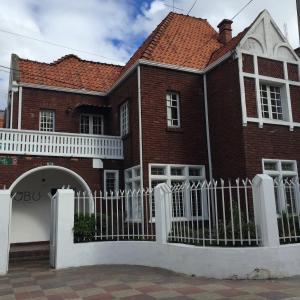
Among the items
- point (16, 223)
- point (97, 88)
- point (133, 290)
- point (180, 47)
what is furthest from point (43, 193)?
point (133, 290)

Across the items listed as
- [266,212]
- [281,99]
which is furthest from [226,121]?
[266,212]

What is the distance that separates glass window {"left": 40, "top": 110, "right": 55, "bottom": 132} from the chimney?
27.8ft

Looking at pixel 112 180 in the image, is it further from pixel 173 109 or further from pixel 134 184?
pixel 173 109

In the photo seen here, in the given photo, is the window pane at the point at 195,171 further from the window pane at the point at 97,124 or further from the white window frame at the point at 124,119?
the window pane at the point at 97,124

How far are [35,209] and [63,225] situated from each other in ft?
19.2

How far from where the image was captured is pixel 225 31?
17.3 metres

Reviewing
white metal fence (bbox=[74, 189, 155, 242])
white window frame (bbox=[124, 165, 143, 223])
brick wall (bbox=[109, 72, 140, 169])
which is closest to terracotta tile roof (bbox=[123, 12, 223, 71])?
brick wall (bbox=[109, 72, 140, 169])

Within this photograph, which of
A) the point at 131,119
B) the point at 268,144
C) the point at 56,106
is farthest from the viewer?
the point at 56,106

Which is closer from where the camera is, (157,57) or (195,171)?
(195,171)

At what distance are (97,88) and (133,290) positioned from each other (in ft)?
41.2

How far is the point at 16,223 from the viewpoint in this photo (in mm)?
15398

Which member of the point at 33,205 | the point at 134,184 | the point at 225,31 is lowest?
the point at 33,205

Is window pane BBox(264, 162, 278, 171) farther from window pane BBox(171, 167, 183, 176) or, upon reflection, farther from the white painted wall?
the white painted wall

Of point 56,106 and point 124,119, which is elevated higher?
point 56,106
